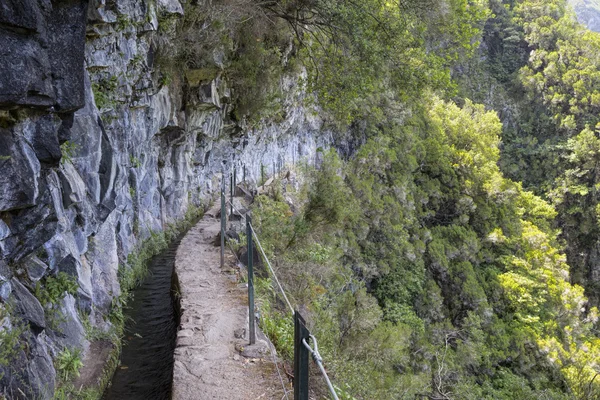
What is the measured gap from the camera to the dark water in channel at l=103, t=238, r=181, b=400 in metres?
4.74

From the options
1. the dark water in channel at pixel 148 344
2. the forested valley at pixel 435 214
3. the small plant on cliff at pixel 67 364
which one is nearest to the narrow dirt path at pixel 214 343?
the dark water in channel at pixel 148 344

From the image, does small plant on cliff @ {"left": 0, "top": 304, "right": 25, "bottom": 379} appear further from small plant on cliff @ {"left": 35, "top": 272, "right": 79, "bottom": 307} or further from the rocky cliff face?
small plant on cliff @ {"left": 35, "top": 272, "right": 79, "bottom": 307}

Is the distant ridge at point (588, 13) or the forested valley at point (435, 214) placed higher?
the distant ridge at point (588, 13)

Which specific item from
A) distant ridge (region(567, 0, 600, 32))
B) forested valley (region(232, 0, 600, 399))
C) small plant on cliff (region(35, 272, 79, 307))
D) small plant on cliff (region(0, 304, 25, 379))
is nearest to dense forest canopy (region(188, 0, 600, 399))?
forested valley (region(232, 0, 600, 399))

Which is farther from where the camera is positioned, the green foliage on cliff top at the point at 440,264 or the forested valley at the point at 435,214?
the green foliage on cliff top at the point at 440,264

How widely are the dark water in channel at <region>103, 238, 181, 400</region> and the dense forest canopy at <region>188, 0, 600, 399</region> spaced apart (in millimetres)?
1457

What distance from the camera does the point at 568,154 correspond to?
35.5 metres

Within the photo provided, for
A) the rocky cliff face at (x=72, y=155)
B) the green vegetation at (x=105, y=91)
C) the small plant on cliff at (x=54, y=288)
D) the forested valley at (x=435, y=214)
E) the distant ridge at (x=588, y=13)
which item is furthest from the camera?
the distant ridge at (x=588, y=13)

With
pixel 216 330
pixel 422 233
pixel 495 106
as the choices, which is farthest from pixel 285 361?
pixel 495 106

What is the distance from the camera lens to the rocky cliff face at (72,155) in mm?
3436

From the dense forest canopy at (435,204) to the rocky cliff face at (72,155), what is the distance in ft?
7.85

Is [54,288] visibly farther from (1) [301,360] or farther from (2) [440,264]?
(2) [440,264]

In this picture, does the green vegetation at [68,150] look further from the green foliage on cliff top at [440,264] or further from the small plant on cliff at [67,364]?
the green foliage on cliff top at [440,264]

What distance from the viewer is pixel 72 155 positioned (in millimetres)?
5191
